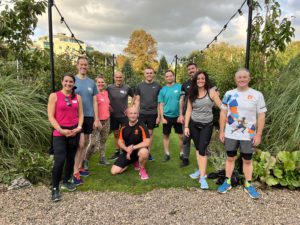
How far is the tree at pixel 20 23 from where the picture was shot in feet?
15.5

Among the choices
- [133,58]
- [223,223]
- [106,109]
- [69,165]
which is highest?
[133,58]

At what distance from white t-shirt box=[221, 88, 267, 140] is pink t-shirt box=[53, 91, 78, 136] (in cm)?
203

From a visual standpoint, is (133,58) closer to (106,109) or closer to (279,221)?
(106,109)

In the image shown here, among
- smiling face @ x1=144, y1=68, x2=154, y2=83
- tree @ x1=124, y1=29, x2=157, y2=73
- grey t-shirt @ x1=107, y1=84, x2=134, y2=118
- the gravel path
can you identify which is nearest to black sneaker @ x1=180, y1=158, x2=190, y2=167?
the gravel path

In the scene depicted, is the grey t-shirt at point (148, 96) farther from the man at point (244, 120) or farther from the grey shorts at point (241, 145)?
the grey shorts at point (241, 145)

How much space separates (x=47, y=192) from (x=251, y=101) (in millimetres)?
2878

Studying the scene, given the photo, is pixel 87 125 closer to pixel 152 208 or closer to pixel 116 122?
pixel 116 122

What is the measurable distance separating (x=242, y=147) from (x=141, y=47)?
30.1m

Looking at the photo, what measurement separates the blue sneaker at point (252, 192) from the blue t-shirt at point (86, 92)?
7.95ft

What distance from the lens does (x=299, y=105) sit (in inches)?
152

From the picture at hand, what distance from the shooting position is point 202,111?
11.5 feet

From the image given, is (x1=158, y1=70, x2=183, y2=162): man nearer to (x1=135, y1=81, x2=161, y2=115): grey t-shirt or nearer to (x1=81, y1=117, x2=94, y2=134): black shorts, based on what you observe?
(x1=135, y1=81, x2=161, y2=115): grey t-shirt

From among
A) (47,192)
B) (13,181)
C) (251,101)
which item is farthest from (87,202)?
(251,101)

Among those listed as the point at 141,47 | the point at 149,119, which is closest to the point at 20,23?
the point at 149,119
